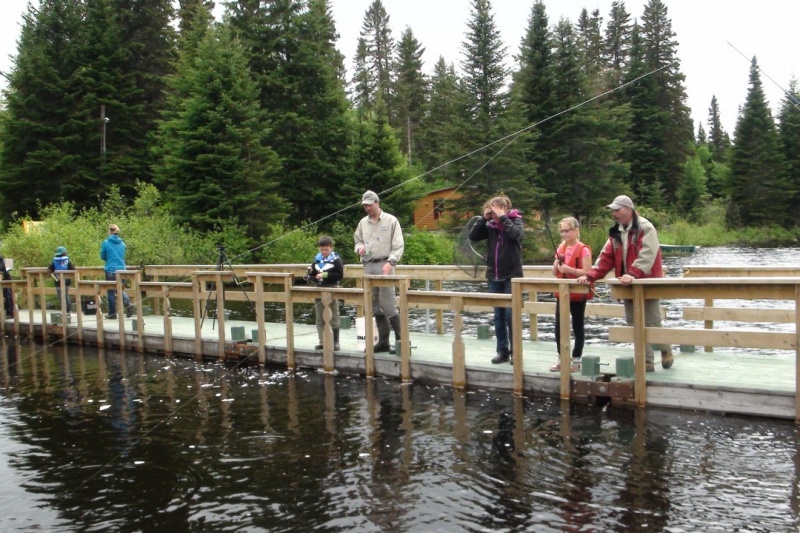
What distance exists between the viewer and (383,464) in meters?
6.85

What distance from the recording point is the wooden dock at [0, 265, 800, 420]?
24.4 feet

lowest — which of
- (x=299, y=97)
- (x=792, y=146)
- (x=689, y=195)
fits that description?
(x=689, y=195)

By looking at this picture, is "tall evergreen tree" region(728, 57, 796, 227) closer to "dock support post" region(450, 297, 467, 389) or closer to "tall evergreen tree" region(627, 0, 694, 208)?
"tall evergreen tree" region(627, 0, 694, 208)

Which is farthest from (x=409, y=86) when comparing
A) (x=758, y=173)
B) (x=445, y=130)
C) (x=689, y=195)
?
(x=758, y=173)

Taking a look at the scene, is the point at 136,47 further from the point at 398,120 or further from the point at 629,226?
the point at 629,226

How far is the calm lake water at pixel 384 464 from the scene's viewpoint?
5.62 metres

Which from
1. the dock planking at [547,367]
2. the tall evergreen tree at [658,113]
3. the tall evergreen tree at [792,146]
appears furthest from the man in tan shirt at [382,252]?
the tall evergreen tree at [792,146]

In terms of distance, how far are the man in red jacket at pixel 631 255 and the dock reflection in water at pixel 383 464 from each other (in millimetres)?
1042

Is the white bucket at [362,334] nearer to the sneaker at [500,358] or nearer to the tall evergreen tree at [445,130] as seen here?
the sneaker at [500,358]

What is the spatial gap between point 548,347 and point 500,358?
126 centimetres

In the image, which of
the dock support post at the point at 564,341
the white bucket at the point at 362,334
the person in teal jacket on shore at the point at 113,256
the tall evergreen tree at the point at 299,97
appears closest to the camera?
the dock support post at the point at 564,341

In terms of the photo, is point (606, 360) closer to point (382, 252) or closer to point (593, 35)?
point (382, 252)

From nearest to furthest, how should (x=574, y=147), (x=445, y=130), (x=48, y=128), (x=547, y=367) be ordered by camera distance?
1. (x=547, y=367)
2. (x=48, y=128)
3. (x=445, y=130)
4. (x=574, y=147)

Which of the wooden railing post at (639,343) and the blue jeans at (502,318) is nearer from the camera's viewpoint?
the wooden railing post at (639,343)
